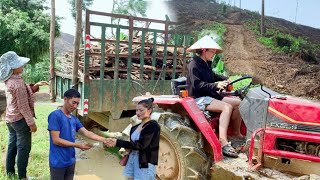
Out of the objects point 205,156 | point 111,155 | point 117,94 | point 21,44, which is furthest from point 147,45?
point 21,44

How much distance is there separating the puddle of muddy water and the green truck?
53 centimetres

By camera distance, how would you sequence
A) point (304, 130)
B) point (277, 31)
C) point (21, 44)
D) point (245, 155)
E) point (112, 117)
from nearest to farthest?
point (304, 130)
point (245, 155)
point (112, 117)
point (21, 44)
point (277, 31)

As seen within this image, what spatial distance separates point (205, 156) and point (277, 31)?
26.1 meters

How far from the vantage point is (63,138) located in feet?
10.1

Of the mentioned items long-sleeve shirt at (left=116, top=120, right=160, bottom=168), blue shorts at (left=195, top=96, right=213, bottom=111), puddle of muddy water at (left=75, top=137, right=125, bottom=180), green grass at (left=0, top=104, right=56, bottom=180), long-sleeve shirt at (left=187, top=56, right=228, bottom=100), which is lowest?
puddle of muddy water at (left=75, top=137, right=125, bottom=180)

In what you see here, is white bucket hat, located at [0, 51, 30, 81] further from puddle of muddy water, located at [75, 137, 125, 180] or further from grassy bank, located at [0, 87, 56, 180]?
puddle of muddy water, located at [75, 137, 125, 180]

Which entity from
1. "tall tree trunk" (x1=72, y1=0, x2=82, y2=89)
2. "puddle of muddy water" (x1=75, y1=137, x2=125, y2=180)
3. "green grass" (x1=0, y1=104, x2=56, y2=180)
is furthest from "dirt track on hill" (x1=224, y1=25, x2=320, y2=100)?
"green grass" (x1=0, y1=104, x2=56, y2=180)

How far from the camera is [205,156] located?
3850 mm

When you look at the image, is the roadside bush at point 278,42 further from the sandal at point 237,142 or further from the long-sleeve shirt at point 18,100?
the long-sleeve shirt at point 18,100

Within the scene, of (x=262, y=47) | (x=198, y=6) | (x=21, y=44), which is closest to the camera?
(x=21, y=44)

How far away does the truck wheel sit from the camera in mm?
3775

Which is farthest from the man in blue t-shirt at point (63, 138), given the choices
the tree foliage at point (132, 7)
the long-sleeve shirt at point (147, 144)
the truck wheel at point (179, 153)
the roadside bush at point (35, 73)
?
the tree foliage at point (132, 7)

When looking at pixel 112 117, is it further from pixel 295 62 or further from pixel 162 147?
pixel 295 62

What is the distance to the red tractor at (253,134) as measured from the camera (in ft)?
10.7
